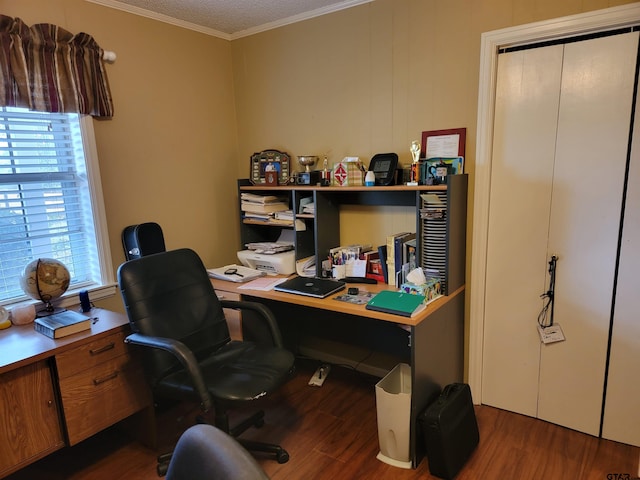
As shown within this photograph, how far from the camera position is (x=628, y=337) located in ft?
6.62

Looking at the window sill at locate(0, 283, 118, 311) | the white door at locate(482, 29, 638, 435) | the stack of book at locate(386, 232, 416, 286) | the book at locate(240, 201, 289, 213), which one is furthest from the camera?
the book at locate(240, 201, 289, 213)

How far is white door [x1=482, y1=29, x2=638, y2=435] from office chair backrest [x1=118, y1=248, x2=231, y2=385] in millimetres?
1535

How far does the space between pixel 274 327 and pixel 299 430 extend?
2.12 ft

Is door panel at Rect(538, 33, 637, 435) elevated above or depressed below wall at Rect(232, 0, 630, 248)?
below

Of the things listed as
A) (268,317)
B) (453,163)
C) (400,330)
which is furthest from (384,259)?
(268,317)

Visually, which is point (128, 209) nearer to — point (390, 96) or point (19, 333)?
point (19, 333)

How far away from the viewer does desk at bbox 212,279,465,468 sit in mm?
1947

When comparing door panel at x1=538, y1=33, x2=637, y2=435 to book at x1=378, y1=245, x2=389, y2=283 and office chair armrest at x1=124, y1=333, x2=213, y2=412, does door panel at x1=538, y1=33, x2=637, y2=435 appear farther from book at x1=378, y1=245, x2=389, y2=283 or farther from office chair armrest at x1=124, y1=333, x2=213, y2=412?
office chair armrest at x1=124, y1=333, x2=213, y2=412

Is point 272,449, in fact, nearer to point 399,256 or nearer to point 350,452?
point 350,452

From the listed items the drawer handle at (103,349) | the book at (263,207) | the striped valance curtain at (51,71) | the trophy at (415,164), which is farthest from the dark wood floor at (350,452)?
the striped valance curtain at (51,71)

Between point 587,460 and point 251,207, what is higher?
point 251,207

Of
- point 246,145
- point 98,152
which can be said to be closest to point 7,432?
point 98,152

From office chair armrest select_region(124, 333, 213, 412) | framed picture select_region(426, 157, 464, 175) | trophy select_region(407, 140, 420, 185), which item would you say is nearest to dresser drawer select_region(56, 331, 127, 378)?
office chair armrest select_region(124, 333, 213, 412)

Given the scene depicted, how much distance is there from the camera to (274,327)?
6.85 ft
